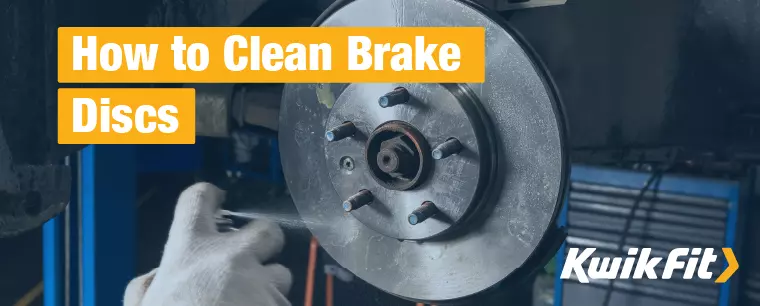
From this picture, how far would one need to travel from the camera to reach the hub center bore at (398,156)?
1.65 ft

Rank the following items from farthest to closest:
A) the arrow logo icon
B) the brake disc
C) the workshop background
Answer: the arrow logo icon < the workshop background < the brake disc

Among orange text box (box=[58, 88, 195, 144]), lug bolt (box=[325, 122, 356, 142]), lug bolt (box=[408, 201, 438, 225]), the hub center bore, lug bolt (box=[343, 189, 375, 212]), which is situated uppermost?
orange text box (box=[58, 88, 195, 144])

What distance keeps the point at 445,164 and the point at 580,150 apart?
0.27 m

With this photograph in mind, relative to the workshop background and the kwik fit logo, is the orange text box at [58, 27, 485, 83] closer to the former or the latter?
the workshop background

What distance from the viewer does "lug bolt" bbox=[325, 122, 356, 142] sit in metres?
0.54

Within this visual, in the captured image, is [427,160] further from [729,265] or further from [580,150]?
[729,265]

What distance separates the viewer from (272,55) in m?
0.70

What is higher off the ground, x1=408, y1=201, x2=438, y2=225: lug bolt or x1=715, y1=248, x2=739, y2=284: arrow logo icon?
x1=408, y1=201, x2=438, y2=225: lug bolt

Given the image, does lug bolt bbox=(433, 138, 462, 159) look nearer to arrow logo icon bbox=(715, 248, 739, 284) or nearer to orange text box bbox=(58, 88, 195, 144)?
orange text box bbox=(58, 88, 195, 144)

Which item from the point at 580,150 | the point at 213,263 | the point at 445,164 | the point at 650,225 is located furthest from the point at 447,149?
the point at 650,225

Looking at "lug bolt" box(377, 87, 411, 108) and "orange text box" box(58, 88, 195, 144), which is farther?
"orange text box" box(58, 88, 195, 144)

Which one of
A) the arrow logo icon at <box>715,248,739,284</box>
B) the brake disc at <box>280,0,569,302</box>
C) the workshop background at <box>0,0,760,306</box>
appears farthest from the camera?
the arrow logo icon at <box>715,248,739,284</box>

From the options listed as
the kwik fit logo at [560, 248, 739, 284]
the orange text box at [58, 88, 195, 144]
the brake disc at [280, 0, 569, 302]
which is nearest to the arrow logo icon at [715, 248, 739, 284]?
the kwik fit logo at [560, 248, 739, 284]

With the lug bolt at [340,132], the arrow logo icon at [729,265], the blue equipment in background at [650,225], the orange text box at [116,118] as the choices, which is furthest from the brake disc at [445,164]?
the arrow logo icon at [729,265]
